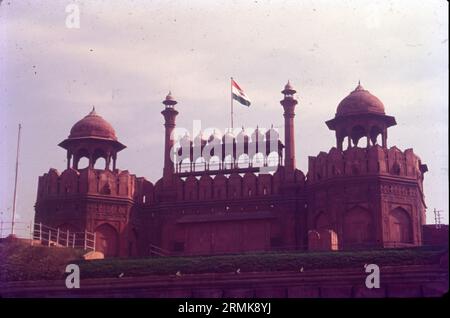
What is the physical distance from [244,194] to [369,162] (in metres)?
6.01

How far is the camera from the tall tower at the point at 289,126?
1334 inches

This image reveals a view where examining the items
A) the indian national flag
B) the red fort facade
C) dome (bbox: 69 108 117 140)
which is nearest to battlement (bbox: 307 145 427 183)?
the red fort facade

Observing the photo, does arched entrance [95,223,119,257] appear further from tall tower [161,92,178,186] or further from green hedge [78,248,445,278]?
green hedge [78,248,445,278]

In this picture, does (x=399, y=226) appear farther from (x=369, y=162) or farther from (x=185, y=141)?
(x=185, y=141)

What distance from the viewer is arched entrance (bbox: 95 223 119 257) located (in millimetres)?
33562

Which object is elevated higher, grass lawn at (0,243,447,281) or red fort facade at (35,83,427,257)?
red fort facade at (35,83,427,257)

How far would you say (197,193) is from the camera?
34.9m

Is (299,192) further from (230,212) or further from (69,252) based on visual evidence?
(69,252)

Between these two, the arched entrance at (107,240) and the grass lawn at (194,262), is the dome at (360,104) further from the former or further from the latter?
the arched entrance at (107,240)

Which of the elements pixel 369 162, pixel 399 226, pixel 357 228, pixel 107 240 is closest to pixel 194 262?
pixel 357 228

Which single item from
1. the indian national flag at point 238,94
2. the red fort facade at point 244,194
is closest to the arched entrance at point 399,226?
the red fort facade at point 244,194

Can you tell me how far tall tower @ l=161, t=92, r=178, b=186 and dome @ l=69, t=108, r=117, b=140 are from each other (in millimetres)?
2551

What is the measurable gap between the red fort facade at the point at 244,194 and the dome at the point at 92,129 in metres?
0.05
